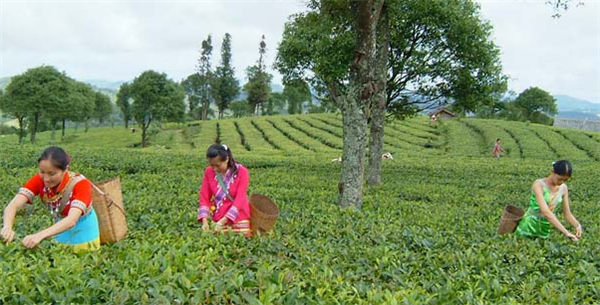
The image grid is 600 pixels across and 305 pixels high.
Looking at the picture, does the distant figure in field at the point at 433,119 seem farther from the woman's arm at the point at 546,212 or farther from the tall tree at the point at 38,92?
the woman's arm at the point at 546,212

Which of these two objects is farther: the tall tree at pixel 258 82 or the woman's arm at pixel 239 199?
the tall tree at pixel 258 82

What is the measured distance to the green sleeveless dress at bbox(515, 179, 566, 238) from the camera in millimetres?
6508

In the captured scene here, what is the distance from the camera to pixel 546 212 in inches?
243

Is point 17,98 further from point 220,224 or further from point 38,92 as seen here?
point 220,224

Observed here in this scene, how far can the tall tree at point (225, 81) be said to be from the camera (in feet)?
267

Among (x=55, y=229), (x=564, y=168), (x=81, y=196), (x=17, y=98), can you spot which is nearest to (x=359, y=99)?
(x=564, y=168)

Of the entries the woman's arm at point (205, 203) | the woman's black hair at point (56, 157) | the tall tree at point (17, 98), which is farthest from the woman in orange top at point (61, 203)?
the tall tree at point (17, 98)

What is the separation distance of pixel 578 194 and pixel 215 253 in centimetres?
1488

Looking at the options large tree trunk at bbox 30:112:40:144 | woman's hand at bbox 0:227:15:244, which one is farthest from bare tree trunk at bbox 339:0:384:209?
large tree trunk at bbox 30:112:40:144

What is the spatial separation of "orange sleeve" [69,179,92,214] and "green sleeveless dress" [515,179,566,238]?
546 cm

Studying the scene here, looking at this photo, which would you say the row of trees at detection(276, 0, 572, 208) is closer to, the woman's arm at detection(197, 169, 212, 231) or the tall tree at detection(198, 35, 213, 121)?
the woman's arm at detection(197, 169, 212, 231)

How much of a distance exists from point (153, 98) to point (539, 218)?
49.6 m

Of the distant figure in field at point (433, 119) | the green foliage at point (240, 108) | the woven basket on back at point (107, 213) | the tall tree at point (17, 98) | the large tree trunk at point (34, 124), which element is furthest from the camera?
the green foliage at point (240, 108)

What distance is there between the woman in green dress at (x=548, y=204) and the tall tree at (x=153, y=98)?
4801 centimetres
